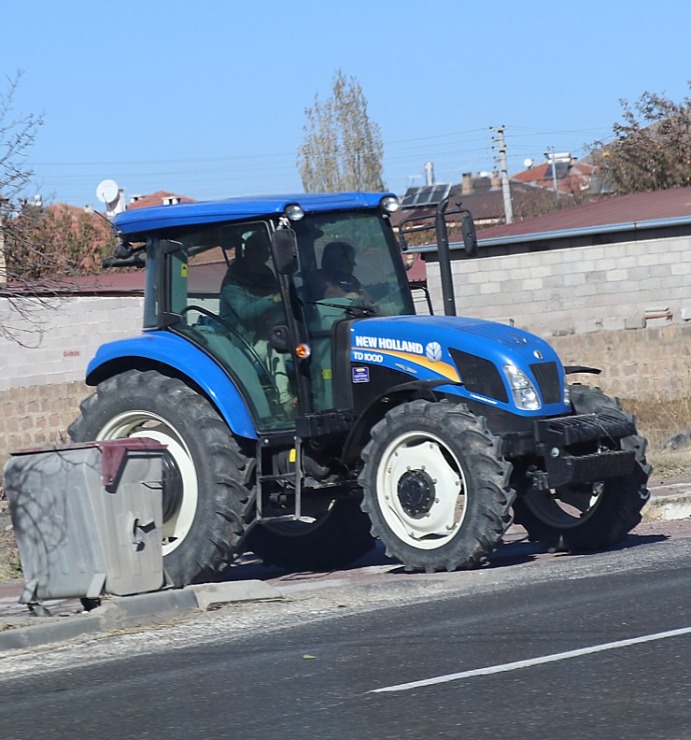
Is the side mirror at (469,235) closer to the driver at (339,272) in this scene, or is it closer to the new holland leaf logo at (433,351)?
the driver at (339,272)

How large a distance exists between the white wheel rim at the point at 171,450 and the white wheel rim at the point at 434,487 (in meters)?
1.37

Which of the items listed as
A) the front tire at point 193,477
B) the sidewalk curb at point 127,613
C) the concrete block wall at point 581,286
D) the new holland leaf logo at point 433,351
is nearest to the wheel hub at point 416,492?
the new holland leaf logo at point 433,351

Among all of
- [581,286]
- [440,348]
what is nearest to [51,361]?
[581,286]

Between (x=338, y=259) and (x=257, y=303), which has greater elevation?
(x=338, y=259)

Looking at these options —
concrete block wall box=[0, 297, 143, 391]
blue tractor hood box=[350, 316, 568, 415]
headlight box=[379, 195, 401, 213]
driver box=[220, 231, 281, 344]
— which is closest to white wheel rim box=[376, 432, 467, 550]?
blue tractor hood box=[350, 316, 568, 415]

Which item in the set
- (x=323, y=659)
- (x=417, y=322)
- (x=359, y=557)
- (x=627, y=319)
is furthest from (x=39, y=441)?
(x=323, y=659)

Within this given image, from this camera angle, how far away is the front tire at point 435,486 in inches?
376

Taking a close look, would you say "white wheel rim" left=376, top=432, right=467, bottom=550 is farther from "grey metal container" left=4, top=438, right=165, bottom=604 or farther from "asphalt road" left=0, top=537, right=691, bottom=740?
"grey metal container" left=4, top=438, right=165, bottom=604

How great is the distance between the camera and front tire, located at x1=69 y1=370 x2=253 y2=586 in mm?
10117

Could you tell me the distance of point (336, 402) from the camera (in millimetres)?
10484

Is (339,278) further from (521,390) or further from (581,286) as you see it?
(581,286)

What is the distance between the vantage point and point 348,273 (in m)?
10.7

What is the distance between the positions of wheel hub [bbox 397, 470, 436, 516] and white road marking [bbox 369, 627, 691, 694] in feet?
9.99

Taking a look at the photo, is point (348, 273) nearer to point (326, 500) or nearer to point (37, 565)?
point (326, 500)
